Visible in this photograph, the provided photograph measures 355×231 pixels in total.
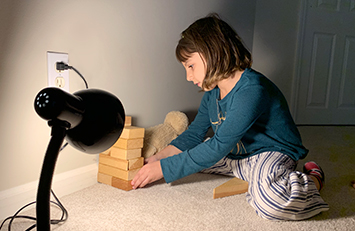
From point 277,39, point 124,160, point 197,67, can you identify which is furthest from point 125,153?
point 277,39

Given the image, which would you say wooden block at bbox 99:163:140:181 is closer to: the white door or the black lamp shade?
the black lamp shade

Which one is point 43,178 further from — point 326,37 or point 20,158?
point 326,37

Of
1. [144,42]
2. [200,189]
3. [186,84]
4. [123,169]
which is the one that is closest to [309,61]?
[186,84]

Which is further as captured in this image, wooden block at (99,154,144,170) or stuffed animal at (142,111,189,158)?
stuffed animal at (142,111,189,158)

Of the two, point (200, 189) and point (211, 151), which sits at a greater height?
point (211, 151)

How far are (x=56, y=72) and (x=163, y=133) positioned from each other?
0.52m

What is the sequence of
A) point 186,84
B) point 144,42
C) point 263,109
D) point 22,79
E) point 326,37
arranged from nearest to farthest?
point 22,79
point 263,109
point 144,42
point 186,84
point 326,37

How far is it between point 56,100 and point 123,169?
2.35 ft

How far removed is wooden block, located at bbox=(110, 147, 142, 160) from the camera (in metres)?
1.03

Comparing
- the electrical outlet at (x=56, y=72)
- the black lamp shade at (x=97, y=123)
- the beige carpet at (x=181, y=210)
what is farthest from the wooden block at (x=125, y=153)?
the black lamp shade at (x=97, y=123)

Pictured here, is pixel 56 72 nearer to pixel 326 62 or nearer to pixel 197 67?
pixel 197 67

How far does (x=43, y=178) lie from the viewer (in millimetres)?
350

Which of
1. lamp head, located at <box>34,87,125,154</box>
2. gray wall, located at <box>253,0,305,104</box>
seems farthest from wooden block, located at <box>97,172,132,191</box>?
gray wall, located at <box>253,0,305,104</box>

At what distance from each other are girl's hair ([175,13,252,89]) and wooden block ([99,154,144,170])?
345 mm
